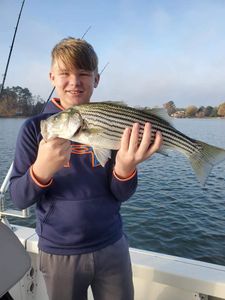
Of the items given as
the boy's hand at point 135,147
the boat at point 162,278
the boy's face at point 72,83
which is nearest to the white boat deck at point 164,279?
the boat at point 162,278

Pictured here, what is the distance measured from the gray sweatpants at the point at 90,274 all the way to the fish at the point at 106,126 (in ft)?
2.58

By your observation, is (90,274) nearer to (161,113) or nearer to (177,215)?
(161,113)

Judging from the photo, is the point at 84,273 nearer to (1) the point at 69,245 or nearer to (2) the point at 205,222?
(1) the point at 69,245

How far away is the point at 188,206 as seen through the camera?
37.7 ft

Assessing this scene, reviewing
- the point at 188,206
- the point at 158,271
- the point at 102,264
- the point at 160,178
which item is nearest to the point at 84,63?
Result: the point at 102,264

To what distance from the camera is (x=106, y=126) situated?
2.40 metres

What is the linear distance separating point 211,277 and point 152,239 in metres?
5.68

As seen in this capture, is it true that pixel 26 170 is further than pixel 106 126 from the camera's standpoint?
Yes

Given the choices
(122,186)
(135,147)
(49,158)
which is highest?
(135,147)

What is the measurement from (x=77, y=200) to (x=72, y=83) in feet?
3.30

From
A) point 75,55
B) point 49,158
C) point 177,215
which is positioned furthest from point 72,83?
point 177,215

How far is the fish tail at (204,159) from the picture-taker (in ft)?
8.53

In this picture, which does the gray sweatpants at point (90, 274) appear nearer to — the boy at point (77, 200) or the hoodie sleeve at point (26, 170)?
the boy at point (77, 200)

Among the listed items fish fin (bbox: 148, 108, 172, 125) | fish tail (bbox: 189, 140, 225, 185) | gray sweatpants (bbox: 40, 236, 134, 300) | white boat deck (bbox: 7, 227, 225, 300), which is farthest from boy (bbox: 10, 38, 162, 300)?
white boat deck (bbox: 7, 227, 225, 300)
